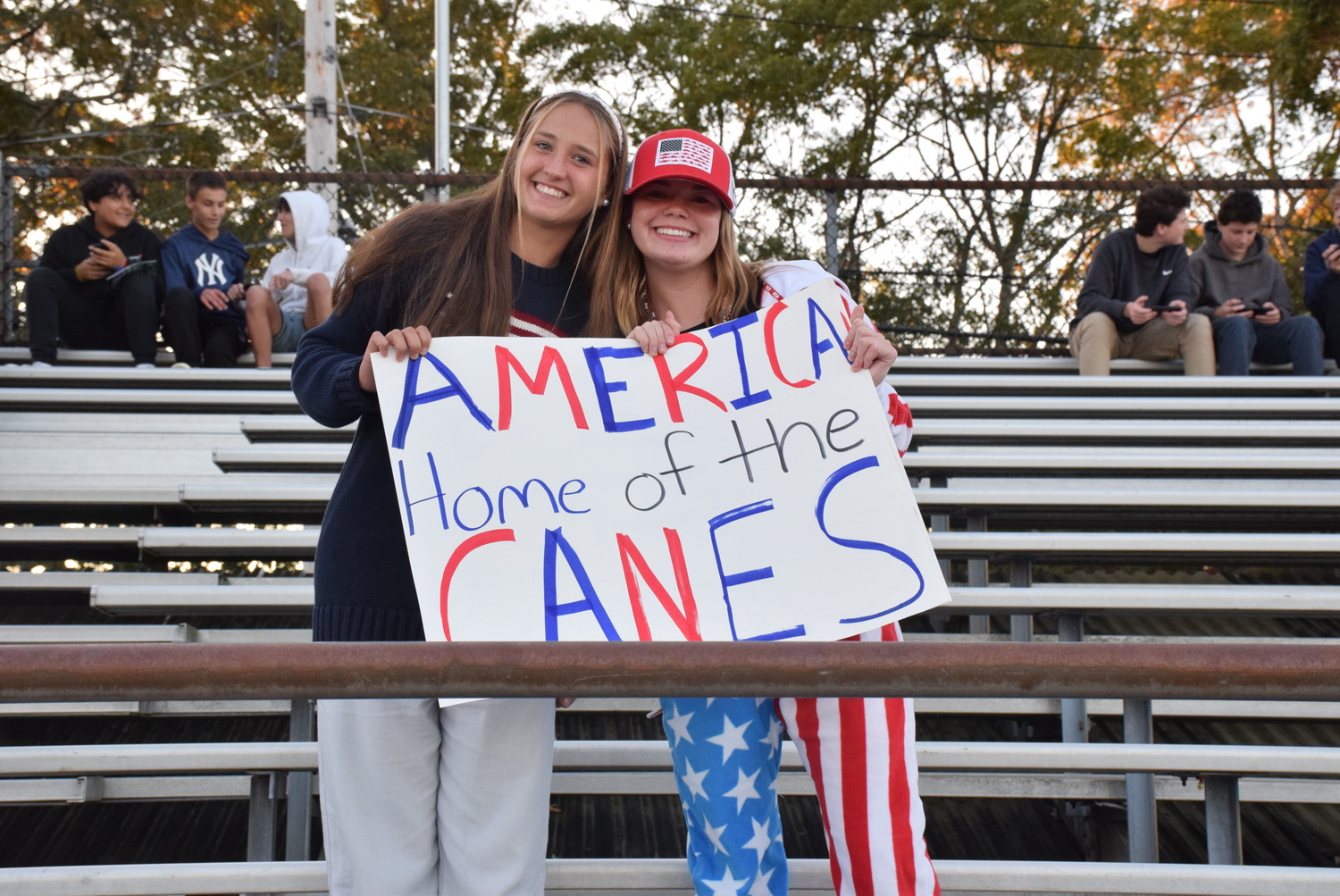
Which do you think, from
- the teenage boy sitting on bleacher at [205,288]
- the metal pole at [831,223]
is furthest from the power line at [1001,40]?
the teenage boy sitting on bleacher at [205,288]

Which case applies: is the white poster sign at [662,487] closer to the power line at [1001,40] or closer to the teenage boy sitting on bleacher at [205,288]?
the teenage boy sitting on bleacher at [205,288]

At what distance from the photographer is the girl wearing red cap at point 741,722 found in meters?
1.37

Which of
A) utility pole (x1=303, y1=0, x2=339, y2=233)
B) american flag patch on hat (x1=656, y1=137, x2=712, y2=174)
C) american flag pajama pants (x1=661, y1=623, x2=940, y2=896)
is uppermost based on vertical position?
utility pole (x1=303, y1=0, x2=339, y2=233)

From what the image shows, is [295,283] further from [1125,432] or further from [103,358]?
[1125,432]

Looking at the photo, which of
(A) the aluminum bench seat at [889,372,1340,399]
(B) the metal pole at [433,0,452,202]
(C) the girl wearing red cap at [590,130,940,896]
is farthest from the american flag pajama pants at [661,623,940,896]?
(B) the metal pole at [433,0,452,202]

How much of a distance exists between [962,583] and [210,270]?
121 inches

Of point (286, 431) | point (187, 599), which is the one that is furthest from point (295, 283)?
point (187, 599)

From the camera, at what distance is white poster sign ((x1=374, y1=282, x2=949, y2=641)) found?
1438 millimetres

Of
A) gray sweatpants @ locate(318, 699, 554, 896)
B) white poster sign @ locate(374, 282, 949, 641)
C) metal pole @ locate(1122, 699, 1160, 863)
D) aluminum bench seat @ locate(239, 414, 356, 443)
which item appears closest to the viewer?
gray sweatpants @ locate(318, 699, 554, 896)

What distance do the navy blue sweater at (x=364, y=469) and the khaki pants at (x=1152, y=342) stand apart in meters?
3.20

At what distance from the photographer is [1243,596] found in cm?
257

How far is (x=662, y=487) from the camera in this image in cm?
152

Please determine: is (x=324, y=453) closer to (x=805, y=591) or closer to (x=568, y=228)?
(x=568, y=228)

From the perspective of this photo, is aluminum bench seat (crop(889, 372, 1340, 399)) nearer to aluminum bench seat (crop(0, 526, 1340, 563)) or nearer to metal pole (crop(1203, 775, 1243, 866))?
aluminum bench seat (crop(0, 526, 1340, 563))
